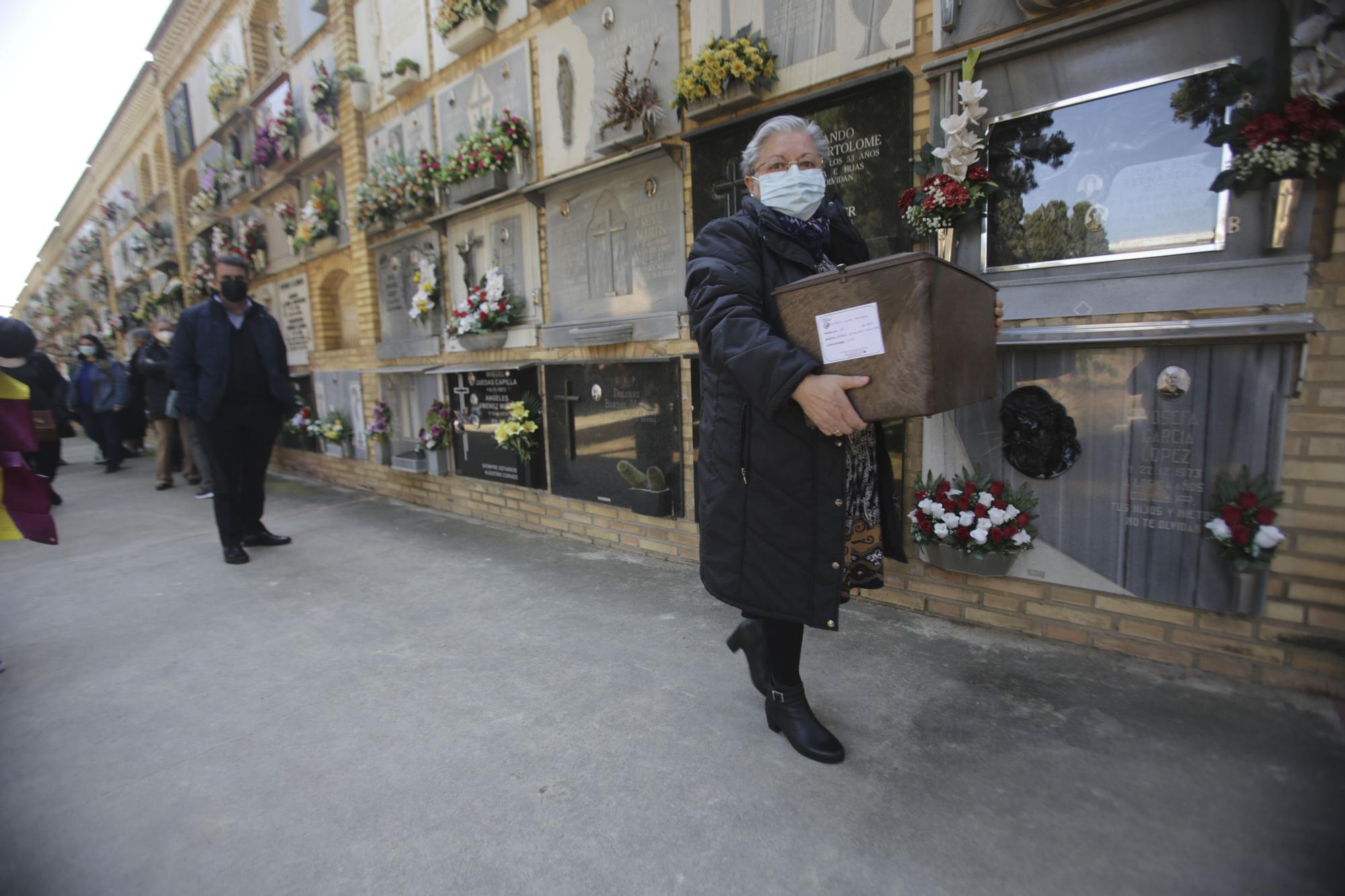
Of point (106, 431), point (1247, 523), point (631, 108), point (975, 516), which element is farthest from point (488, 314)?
point (106, 431)

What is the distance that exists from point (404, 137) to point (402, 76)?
494 millimetres

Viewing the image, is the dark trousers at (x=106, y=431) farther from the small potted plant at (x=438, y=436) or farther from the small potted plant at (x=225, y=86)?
the small potted plant at (x=438, y=436)

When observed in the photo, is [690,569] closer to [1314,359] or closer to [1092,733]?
[1092,733]

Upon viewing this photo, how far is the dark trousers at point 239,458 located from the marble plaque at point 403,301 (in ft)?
5.16

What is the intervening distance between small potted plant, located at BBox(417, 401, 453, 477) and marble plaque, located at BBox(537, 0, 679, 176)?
220cm

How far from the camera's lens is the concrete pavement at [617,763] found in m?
1.63

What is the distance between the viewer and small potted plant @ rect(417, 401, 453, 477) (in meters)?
5.55

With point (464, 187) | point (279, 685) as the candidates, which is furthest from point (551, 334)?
point (279, 685)

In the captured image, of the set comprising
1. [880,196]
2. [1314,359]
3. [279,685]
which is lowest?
[279,685]

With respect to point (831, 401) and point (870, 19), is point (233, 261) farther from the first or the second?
point (831, 401)

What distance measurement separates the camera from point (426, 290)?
567 centimetres

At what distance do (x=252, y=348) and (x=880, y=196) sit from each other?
4.20 meters

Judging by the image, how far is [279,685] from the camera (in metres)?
2.68

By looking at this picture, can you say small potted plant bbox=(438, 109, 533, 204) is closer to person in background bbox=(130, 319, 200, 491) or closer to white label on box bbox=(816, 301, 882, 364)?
white label on box bbox=(816, 301, 882, 364)
